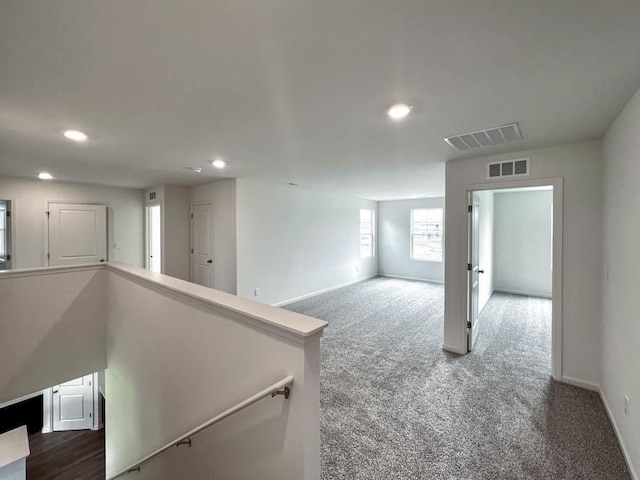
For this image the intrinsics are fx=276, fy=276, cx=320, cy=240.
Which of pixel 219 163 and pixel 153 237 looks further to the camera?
pixel 153 237

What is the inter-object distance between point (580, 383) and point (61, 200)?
8290 millimetres

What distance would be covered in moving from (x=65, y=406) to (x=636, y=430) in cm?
859

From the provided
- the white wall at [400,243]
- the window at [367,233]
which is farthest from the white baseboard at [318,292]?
the white wall at [400,243]

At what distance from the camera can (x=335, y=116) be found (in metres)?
→ 2.13

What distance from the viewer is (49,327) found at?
3.28m

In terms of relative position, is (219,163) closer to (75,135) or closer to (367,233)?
(75,135)

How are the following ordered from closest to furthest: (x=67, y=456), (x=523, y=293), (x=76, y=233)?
(x=67, y=456) < (x=76, y=233) < (x=523, y=293)

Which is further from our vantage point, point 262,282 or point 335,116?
point 262,282

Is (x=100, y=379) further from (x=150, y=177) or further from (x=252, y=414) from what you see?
(x=252, y=414)

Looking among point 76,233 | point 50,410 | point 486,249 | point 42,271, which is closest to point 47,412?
point 50,410

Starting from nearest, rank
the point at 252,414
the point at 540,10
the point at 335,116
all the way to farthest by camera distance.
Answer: the point at 540,10 → the point at 252,414 → the point at 335,116

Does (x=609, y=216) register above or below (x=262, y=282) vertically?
above

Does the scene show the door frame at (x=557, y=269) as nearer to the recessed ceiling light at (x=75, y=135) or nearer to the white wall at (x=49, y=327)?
the recessed ceiling light at (x=75, y=135)

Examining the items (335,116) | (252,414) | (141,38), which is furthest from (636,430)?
(141,38)
